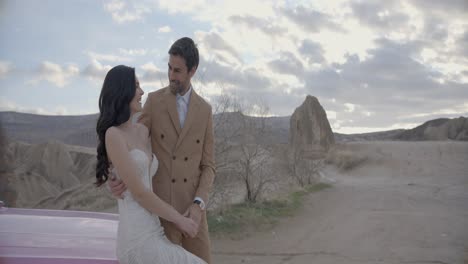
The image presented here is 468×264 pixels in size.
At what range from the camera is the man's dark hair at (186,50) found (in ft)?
8.63

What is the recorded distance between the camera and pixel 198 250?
107 inches

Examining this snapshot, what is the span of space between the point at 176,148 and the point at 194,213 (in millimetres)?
406

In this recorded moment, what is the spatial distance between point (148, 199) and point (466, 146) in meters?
21.3

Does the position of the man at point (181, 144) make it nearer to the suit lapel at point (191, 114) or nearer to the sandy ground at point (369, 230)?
the suit lapel at point (191, 114)

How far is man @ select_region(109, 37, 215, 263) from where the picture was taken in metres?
2.65

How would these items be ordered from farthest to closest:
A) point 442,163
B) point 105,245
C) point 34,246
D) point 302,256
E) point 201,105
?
1. point 442,163
2. point 302,256
3. point 201,105
4. point 105,245
5. point 34,246

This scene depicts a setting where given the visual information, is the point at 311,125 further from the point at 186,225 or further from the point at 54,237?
the point at 54,237

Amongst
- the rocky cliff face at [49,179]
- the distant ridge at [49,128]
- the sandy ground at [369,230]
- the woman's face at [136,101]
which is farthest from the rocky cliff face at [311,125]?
the woman's face at [136,101]

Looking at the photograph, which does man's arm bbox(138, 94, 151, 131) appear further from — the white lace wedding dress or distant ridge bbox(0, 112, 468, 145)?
distant ridge bbox(0, 112, 468, 145)

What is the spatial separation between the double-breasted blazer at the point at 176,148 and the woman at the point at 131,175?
0.31 metres

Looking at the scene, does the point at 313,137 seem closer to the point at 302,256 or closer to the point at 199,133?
the point at 302,256

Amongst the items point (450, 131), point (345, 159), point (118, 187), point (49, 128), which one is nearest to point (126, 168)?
point (118, 187)

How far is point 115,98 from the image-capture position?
2.26m

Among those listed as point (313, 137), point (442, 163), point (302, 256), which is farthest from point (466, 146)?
point (302, 256)
